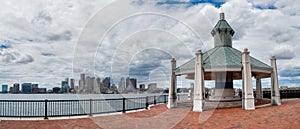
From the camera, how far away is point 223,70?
1816cm

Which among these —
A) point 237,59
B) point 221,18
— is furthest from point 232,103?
point 221,18

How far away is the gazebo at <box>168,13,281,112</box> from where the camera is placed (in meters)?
17.5

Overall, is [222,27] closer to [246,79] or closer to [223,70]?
[223,70]

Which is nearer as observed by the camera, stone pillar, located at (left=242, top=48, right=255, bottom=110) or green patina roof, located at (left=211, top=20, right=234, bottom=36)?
stone pillar, located at (left=242, top=48, right=255, bottom=110)

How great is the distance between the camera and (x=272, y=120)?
11.2 metres

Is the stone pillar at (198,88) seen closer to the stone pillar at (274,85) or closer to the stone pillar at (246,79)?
the stone pillar at (246,79)

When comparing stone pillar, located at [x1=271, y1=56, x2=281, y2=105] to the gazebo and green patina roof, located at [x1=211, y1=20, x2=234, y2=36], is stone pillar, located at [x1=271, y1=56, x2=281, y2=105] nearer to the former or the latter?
the gazebo

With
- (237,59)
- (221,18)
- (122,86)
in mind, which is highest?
(221,18)

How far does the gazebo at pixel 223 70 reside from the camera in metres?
17.5

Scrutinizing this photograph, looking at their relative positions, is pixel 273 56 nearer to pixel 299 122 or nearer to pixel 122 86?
pixel 299 122

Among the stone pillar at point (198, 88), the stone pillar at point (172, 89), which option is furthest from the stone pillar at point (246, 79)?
the stone pillar at point (172, 89)

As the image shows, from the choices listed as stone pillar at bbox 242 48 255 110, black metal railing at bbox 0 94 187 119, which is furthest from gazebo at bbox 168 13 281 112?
black metal railing at bbox 0 94 187 119

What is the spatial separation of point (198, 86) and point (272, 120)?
22.6 feet

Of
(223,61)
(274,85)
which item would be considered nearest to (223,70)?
(223,61)
